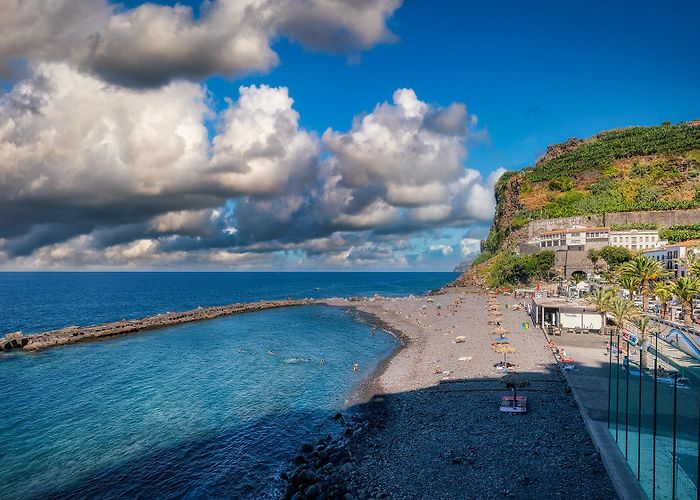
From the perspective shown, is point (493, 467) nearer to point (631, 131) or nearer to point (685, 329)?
point (685, 329)

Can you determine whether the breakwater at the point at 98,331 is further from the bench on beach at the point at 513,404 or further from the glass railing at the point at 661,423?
the glass railing at the point at 661,423

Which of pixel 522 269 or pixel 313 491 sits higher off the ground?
pixel 522 269

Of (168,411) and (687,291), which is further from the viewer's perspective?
(687,291)

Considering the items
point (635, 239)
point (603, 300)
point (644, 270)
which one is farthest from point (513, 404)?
point (635, 239)

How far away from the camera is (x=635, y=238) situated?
100250mm

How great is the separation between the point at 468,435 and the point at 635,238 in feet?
316

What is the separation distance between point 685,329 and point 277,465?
39134mm

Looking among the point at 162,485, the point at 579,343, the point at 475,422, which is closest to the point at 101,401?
the point at 162,485

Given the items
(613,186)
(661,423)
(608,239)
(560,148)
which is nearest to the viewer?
(661,423)

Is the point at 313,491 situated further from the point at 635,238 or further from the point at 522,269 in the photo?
the point at 635,238

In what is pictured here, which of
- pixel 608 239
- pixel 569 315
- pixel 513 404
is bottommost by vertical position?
pixel 513 404

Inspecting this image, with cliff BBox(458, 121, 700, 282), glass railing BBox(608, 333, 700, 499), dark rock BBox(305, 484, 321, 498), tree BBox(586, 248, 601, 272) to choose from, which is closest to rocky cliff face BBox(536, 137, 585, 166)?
cliff BBox(458, 121, 700, 282)

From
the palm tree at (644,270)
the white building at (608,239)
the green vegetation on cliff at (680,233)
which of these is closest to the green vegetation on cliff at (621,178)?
the green vegetation on cliff at (680,233)

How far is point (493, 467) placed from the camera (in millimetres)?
21516
